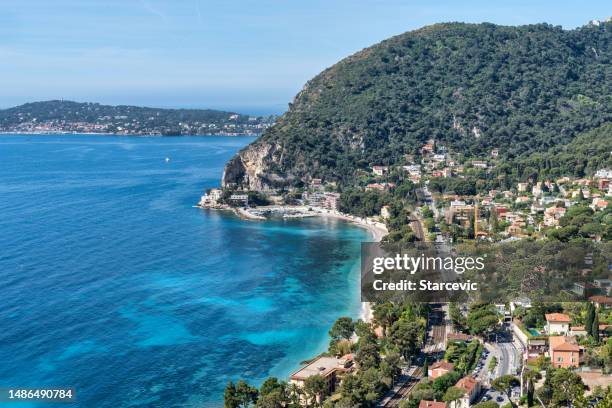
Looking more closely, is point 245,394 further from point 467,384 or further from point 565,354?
point 565,354

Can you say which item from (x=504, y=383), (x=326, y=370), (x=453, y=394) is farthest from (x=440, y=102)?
(x=453, y=394)

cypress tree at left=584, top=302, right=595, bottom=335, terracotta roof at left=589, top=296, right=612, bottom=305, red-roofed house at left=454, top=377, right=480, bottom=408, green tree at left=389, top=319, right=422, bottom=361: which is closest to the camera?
red-roofed house at left=454, top=377, right=480, bottom=408

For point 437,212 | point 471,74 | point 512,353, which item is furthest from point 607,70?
point 512,353

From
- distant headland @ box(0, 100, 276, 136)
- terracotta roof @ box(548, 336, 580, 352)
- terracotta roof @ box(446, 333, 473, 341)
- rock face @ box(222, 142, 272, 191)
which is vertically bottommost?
terracotta roof @ box(446, 333, 473, 341)

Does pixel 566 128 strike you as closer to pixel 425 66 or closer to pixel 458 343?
pixel 425 66

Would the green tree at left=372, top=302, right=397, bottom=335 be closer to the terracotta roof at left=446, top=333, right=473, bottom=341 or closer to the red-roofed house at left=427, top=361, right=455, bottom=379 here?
the terracotta roof at left=446, top=333, right=473, bottom=341

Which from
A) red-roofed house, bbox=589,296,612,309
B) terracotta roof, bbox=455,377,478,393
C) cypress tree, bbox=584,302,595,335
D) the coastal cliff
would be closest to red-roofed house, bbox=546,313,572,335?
cypress tree, bbox=584,302,595,335

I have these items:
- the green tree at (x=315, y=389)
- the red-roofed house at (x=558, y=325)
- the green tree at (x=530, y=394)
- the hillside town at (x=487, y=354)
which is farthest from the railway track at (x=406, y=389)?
the red-roofed house at (x=558, y=325)
